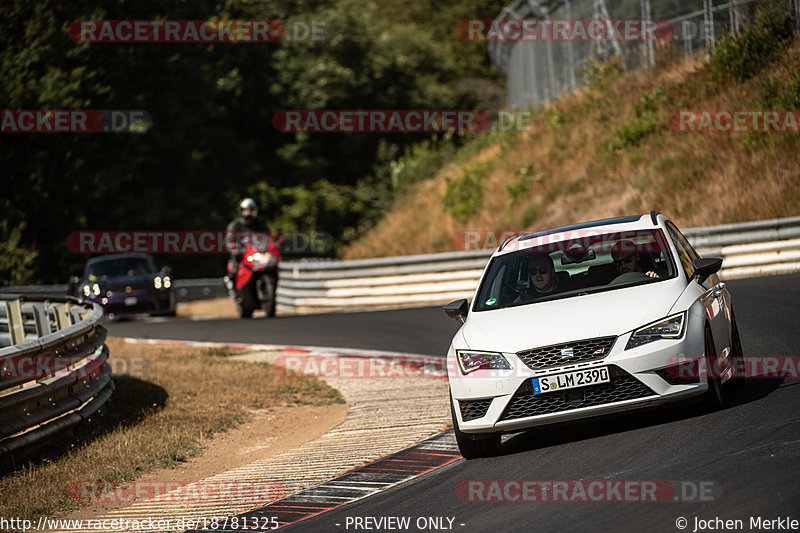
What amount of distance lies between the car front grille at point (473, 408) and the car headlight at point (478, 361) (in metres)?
0.23

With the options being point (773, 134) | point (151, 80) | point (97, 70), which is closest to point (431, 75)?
point (151, 80)

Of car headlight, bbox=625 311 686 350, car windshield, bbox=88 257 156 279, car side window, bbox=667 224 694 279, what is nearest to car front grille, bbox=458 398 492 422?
car headlight, bbox=625 311 686 350

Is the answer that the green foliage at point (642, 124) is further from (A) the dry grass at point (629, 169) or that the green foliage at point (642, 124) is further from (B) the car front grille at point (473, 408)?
(B) the car front grille at point (473, 408)

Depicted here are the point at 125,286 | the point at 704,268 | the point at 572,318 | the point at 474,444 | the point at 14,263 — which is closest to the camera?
the point at 572,318

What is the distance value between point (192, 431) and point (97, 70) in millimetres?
35360

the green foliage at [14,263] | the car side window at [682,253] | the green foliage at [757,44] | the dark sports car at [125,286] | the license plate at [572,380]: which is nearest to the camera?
the license plate at [572,380]

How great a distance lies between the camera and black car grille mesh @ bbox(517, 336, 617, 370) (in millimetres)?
7297

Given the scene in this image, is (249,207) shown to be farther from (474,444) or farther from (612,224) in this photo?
(474,444)

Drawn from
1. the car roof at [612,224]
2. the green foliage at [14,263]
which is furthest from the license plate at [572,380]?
the green foliage at [14,263]

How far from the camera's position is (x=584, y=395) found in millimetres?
7289


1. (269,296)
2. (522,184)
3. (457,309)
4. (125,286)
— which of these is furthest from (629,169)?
(457,309)

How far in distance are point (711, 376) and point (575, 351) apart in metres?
1.08

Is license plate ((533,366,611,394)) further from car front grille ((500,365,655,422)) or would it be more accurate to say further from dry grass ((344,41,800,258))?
dry grass ((344,41,800,258))

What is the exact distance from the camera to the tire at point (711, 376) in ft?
25.0
